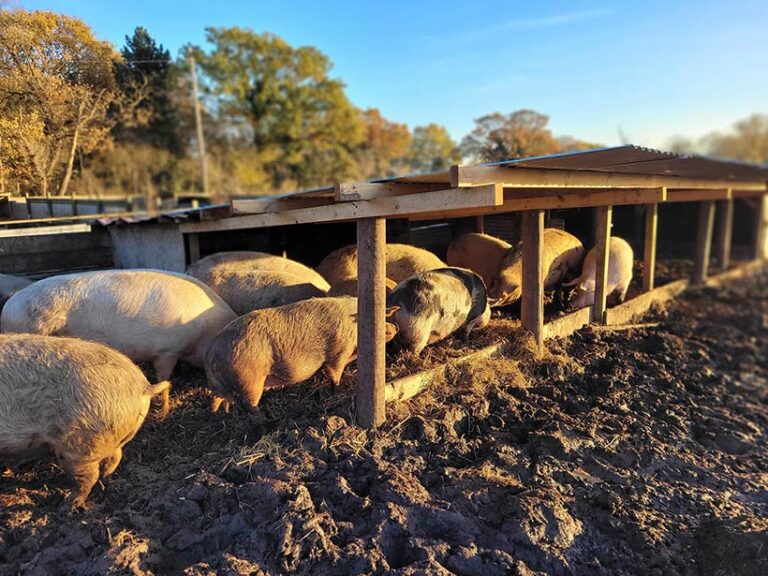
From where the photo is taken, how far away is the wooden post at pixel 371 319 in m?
3.80

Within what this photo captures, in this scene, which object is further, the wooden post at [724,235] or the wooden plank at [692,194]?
the wooden post at [724,235]

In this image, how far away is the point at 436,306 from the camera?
5.22 m

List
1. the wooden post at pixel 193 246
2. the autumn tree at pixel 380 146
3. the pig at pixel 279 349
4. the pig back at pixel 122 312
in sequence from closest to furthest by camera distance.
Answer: the pig at pixel 279 349 → the pig back at pixel 122 312 → the wooden post at pixel 193 246 → the autumn tree at pixel 380 146

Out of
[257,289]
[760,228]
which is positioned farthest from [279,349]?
[760,228]

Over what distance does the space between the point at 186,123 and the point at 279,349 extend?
1497 cm

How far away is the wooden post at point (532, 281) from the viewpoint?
549cm

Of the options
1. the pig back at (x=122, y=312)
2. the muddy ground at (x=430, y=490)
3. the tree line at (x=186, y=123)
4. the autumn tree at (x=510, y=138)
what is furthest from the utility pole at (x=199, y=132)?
the muddy ground at (x=430, y=490)

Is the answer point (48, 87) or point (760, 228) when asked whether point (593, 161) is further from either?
point (760, 228)

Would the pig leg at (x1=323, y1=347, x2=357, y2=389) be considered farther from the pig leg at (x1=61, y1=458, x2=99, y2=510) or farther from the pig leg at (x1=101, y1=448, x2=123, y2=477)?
the pig leg at (x1=61, y1=458, x2=99, y2=510)

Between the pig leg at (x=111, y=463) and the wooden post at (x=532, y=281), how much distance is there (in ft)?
13.3

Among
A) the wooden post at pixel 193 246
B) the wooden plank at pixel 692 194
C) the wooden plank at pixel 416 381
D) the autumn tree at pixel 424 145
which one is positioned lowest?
the wooden plank at pixel 416 381

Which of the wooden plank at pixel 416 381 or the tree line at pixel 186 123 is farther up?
the tree line at pixel 186 123

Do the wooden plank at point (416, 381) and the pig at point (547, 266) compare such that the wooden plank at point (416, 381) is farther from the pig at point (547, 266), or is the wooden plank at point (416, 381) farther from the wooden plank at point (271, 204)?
the wooden plank at point (271, 204)

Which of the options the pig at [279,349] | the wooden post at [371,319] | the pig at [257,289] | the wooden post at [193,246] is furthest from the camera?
the wooden post at [193,246]
